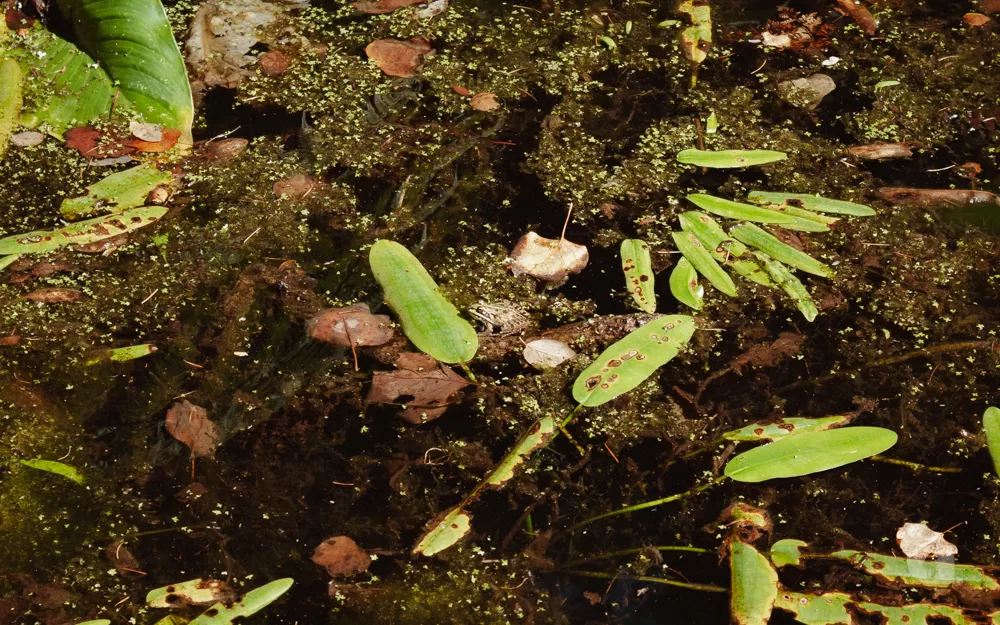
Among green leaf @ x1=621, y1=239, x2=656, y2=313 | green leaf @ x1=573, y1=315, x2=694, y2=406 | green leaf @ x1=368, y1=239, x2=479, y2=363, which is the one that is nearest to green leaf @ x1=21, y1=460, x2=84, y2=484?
green leaf @ x1=368, y1=239, x2=479, y2=363

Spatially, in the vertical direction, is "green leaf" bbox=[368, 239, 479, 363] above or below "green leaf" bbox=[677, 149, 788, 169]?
below

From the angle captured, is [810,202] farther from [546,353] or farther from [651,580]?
[651,580]

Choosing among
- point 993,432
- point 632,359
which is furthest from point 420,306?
point 993,432

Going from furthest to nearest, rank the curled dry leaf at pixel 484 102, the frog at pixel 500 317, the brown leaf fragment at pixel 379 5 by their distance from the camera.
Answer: the brown leaf fragment at pixel 379 5 → the curled dry leaf at pixel 484 102 → the frog at pixel 500 317

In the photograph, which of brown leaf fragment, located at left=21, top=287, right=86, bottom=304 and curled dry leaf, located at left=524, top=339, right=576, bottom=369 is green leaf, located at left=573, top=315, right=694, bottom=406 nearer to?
curled dry leaf, located at left=524, top=339, right=576, bottom=369

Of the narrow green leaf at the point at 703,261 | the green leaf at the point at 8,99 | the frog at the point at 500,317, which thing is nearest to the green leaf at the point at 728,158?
the narrow green leaf at the point at 703,261

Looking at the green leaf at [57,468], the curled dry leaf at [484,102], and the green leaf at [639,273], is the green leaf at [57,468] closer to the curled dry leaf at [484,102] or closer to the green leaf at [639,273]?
the green leaf at [639,273]

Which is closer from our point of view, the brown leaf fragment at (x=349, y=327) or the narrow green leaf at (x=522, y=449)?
the narrow green leaf at (x=522, y=449)
